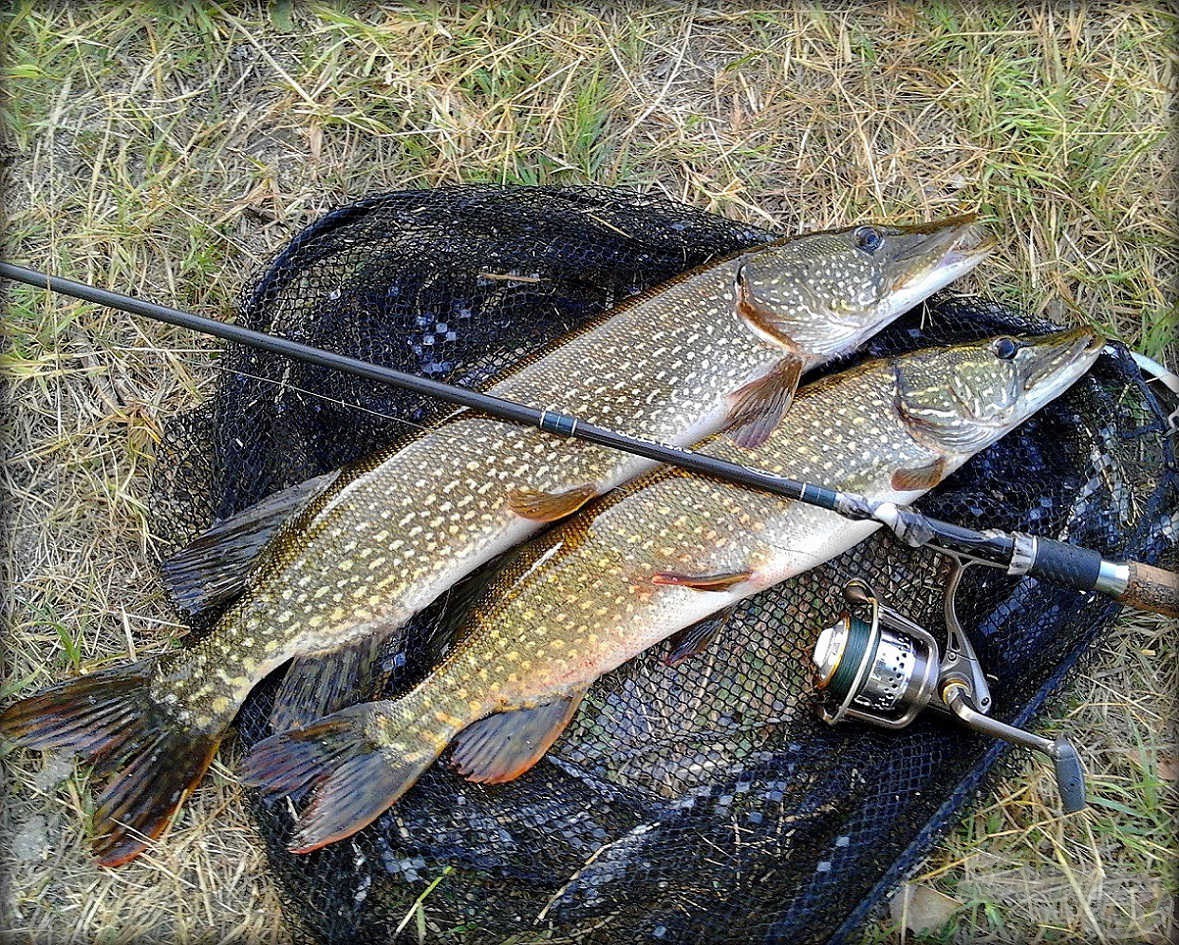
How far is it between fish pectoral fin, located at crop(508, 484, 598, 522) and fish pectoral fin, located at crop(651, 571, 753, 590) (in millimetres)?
220

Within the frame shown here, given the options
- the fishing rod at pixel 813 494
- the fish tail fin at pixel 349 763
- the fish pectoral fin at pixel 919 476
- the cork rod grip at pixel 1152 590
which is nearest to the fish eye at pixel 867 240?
the fish pectoral fin at pixel 919 476

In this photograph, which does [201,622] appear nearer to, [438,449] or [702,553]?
[438,449]

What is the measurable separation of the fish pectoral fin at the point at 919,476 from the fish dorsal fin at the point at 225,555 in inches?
44.2

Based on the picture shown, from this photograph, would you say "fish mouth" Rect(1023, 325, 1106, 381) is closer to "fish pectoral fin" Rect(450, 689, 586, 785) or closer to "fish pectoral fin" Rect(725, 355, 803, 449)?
"fish pectoral fin" Rect(725, 355, 803, 449)

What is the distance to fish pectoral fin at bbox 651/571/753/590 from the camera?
1724 millimetres

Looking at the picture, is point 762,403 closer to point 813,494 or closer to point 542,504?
point 813,494

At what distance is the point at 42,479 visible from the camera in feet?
6.93

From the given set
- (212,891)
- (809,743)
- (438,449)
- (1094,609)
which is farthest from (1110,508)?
(212,891)

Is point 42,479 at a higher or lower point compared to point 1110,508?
higher

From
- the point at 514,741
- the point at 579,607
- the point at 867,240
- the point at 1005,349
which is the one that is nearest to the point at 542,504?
the point at 579,607

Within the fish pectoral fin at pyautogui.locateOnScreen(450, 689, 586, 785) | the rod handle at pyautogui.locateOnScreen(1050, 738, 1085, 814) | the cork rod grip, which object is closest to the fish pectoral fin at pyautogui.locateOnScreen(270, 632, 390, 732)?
the fish pectoral fin at pyautogui.locateOnScreen(450, 689, 586, 785)

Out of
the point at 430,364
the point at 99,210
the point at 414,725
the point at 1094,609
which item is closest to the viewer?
the point at 414,725

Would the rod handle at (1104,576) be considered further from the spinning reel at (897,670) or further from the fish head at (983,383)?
the fish head at (983,383)

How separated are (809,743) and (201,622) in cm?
129
